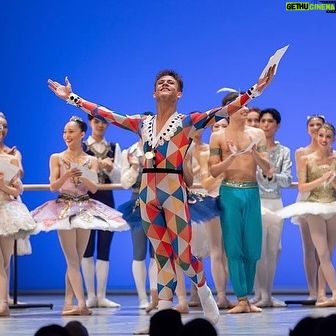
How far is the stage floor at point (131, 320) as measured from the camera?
6525mm

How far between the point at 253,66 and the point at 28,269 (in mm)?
3243

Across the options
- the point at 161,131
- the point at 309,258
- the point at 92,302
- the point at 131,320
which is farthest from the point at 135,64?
the point at 161,131

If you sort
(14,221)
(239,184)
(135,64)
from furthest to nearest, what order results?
(135,64) → (239,184) → (14,221)

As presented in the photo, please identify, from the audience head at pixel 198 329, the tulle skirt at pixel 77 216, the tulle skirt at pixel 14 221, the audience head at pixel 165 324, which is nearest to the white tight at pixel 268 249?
the tulle skirt at pixel 77 216

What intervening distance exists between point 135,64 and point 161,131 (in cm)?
503

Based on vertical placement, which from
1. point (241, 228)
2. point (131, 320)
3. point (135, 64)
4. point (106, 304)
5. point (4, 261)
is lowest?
point (131, 320)

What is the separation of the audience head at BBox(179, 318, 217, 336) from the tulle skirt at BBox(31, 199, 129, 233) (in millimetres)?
4704

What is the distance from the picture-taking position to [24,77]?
11711mm

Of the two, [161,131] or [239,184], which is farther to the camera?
[239,184]

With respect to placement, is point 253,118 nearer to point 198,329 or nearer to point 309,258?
point 309,258

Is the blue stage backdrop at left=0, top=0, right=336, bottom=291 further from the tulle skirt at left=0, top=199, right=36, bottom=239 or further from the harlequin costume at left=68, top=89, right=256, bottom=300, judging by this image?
the harlequin costume at left=68, top=89, right=256, bottom=300

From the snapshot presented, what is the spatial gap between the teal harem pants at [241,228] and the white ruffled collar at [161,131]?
6.20ft

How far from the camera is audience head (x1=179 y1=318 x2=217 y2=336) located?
11.4 ft

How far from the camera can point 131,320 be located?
769 cm
